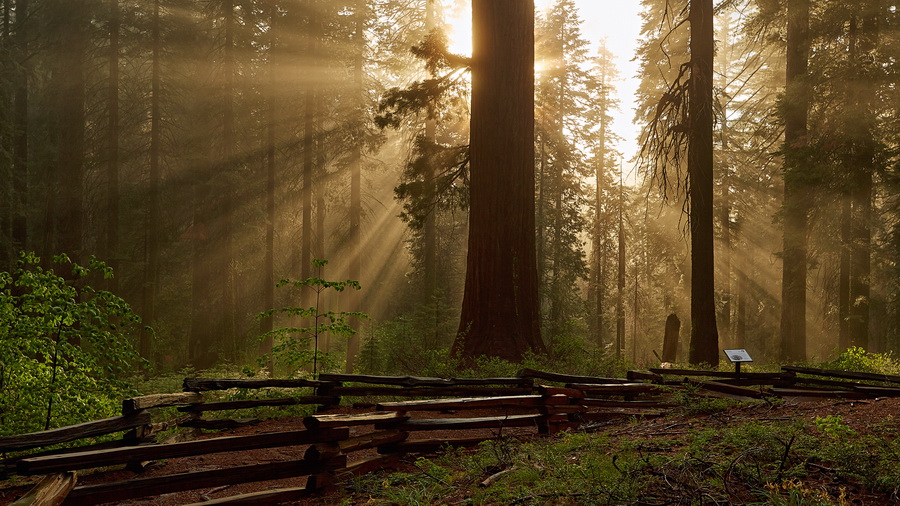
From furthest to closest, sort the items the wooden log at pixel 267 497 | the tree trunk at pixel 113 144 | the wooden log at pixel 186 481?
the tree trunk at pixel 113 144, the wooden log at pixel 267 497, the wooden log at pixel 186 481

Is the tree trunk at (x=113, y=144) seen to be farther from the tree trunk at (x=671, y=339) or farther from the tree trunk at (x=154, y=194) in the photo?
the tree trunk at (x=671, y=339)

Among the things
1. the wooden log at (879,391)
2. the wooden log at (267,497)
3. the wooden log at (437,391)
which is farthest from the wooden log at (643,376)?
the wooden log at (267,497)

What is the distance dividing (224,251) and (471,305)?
564 inches

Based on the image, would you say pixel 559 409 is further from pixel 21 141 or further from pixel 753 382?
pixel 21 141

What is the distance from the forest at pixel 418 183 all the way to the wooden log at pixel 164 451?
250 centimetres

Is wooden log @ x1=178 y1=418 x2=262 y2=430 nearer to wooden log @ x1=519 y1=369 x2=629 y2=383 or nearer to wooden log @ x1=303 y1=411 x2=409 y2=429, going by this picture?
wooden log @ x1=303 y1=411 x2=409 y2=429

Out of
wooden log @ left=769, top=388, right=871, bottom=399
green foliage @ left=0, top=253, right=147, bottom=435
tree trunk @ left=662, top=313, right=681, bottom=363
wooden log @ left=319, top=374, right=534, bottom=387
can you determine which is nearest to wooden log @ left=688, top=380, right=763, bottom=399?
wooden log @ left=769, top=388, right=871, bottom=399

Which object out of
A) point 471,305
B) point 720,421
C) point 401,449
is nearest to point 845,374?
point 720,421

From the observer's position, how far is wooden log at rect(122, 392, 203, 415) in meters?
6.21

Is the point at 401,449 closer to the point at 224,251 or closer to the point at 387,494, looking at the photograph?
the point at 387,494

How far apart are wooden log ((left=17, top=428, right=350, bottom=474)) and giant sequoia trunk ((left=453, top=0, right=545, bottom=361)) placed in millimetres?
6123

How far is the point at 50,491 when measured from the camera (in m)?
4.19

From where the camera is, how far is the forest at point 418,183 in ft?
38.4

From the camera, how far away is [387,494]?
4.68 meters
